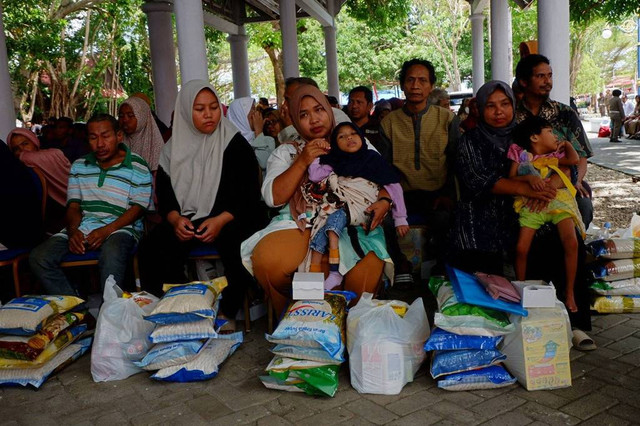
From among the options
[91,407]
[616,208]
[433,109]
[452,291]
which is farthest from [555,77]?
[91,407]

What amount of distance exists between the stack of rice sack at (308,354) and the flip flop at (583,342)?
1.31 m

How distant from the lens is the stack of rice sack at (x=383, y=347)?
2775mm

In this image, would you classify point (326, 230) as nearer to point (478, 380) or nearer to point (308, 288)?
point (308, 288)

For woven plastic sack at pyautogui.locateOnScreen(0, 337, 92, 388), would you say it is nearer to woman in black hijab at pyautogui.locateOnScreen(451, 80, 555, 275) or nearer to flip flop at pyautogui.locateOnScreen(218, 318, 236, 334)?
flip flop at pyautogui.locateOnScreen(218, 318, 236, 334)

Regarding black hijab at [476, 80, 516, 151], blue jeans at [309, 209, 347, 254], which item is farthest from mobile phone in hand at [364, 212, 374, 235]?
black hijab at [476, 80, 516, 151]

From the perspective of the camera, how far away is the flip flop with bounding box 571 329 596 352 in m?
3.15

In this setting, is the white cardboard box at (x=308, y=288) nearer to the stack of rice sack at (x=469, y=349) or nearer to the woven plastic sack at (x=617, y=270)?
the stack of rice sack at (x=469, y=349)

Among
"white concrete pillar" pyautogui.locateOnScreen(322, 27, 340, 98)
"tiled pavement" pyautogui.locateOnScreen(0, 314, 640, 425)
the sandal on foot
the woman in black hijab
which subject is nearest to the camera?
"tiled pavement" pyautogui.locateOnScreen(0, 314, 640, 425)

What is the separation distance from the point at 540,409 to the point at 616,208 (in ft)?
16.4

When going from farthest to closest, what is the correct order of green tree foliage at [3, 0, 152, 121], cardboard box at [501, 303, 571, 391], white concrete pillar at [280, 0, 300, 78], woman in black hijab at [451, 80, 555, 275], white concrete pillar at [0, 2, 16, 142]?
green tree foliage at [3, 0, 152, 121] → white concrete pillar at [280, 0, 300, 78] → white concrete pillar at [0, 2, 16, 142] → woman in black hijab at [451, 80, 555, 275] → cardboard box at [501, 303, 571, 391]

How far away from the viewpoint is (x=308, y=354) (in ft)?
9.21

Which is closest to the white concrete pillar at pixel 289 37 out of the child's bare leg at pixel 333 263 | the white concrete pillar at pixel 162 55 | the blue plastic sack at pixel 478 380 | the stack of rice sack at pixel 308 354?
the white concrete pillar at pixel 162 55

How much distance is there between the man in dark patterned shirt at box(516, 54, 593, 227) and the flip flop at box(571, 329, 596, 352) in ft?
3.33

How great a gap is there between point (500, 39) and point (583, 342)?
1204 centimetres
